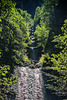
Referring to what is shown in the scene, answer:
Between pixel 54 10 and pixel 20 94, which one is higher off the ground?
pixel 54 10

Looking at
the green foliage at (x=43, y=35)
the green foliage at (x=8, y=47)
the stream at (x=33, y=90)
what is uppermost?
the green foliage at (x=43, y=35)

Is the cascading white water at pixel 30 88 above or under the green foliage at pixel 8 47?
under

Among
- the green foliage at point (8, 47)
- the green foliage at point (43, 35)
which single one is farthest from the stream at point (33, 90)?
the green foliage at point (43, 35)

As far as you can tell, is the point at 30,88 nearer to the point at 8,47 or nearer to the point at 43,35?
the point at 8,47

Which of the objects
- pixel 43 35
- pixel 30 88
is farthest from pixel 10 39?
pixel 43 35

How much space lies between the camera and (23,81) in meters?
13.9

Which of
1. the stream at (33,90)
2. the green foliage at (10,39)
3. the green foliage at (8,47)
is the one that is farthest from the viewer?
A: the stream at (33,90)

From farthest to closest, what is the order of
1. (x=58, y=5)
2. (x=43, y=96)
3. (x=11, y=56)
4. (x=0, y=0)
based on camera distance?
(x=58, y=5)
(x=11, y=56)
(x=43, y=96)
(x=0, y=0)

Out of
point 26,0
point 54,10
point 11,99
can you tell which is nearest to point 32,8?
point 26,0

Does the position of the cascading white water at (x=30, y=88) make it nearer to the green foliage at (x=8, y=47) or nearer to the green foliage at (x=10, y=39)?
the green foliage at (x=8, y=47)

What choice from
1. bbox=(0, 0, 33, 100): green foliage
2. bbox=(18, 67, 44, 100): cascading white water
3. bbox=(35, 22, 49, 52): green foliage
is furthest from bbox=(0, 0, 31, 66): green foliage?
bbox=(35, 22, 49, 52): green foliage

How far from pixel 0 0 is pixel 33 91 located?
9738mm

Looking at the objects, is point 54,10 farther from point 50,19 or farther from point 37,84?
point 37,84

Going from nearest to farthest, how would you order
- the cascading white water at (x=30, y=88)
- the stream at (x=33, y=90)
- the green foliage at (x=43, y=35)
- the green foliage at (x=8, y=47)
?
1. the green foliage at (x=8, y=47)
2. the stream at (x=33, y=90)
3. the cascading white water at (x=30, y=88)
4. the green foliage at (x=43, y=35)
